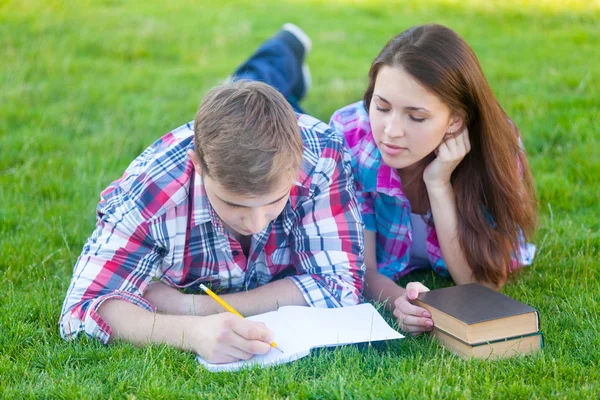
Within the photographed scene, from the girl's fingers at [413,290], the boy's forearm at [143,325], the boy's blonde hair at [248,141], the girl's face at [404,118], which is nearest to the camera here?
the boy's blonde hair at [248,141]

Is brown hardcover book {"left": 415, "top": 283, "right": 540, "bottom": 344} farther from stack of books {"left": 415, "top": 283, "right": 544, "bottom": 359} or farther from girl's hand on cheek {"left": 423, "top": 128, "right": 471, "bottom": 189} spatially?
girl's hand on cheek {"left": 423, "top": 128, "right": 471, "bottom": 189}

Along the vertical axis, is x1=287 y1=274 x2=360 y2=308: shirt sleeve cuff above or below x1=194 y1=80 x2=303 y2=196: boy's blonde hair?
→ below

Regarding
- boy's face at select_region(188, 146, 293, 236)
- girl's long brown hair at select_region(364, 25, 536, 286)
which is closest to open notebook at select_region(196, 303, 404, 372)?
boy's face at select_region(188, 146, 293, 236)

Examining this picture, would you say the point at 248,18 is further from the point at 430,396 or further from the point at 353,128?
the point at 430,396

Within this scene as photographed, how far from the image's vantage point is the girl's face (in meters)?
3.46

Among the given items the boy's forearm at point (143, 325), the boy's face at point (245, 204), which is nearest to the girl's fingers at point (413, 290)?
the boy's face at point (245, 204)

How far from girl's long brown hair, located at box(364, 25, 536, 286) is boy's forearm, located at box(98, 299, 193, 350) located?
5.03ft

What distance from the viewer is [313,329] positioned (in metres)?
3.13

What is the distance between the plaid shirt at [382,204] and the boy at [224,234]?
26 centimetres

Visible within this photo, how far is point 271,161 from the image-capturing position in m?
2.84

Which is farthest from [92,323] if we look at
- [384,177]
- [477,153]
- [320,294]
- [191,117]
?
[191,117]

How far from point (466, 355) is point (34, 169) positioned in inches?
140

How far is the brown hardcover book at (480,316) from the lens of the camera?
299 cm

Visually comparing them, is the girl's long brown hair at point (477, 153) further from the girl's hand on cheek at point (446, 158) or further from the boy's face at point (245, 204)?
the boy's face at point (245, 204)
